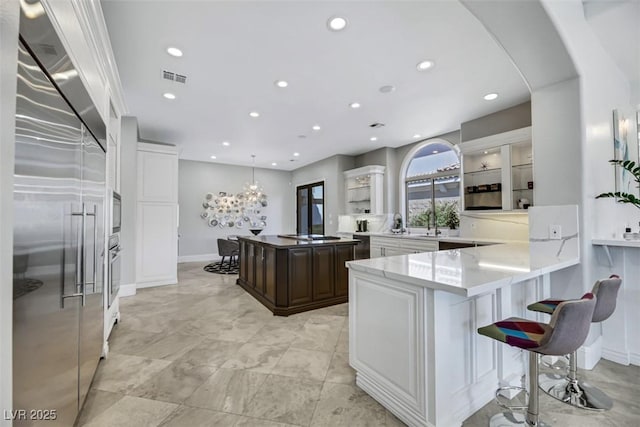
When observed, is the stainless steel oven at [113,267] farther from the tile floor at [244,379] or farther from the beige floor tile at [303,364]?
the beige floor tile at [303,364]

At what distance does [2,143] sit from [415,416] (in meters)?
2.16

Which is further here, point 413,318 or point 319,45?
point 319,45

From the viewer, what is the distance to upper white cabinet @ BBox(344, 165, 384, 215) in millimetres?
6238

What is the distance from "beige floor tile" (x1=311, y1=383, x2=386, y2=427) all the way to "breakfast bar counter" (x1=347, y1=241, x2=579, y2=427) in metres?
0.07

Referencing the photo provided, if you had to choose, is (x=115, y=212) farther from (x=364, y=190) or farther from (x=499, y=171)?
(x=499, y=171)

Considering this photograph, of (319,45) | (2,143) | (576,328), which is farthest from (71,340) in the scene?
(319,45)

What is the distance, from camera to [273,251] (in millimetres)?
3645

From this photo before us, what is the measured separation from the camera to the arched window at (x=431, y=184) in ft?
17.1

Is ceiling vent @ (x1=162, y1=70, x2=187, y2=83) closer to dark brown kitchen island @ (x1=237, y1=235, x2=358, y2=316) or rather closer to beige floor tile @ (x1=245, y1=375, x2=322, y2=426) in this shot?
dark brown kitchen island @ (x1=237, y1=235, x2=358, y2=316)

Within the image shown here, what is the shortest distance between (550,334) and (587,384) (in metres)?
1.29

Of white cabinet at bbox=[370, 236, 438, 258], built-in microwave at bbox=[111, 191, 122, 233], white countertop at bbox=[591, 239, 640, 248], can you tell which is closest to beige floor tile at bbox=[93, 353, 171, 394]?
built-in microwave at bbox=[111, 191, 122, 233]

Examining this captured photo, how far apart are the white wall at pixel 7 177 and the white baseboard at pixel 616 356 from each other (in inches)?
152

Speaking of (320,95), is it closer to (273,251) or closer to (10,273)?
(273,251)

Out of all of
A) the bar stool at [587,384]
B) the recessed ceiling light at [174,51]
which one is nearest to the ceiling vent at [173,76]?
the recessed ceiling light at [174,51]
